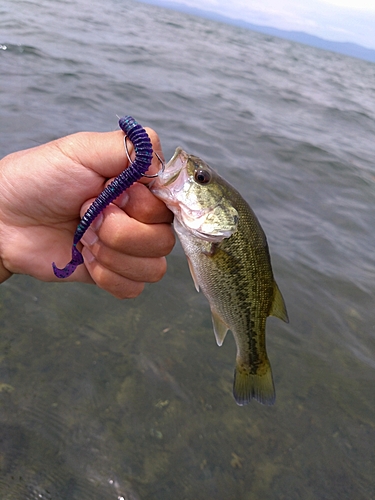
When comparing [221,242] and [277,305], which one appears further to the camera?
[277,305]

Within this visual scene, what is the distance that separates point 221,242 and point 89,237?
0.81m

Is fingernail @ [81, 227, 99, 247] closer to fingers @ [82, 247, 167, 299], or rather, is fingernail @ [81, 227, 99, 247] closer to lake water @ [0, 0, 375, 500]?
fingers @ [82, 247, 167, 299]

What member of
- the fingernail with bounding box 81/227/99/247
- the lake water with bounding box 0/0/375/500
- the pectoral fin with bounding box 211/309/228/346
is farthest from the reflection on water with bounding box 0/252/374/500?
the fingernail with bounding box 81/227/99/247

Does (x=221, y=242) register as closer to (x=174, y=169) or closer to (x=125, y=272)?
(x=174, y=169)

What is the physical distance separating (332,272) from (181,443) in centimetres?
372

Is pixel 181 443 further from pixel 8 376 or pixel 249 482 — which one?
pixel 8 376

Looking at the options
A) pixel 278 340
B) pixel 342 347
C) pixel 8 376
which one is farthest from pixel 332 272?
pixel 8 376

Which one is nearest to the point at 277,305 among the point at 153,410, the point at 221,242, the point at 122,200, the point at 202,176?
the point at 221,242

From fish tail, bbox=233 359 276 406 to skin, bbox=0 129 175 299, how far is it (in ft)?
3.30

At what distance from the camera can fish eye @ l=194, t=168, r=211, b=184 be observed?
227cm

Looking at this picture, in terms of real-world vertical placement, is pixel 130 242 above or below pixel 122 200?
below

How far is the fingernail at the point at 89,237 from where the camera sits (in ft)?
7.77

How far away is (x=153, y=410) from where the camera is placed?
362 cm

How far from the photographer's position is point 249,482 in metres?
3.32
